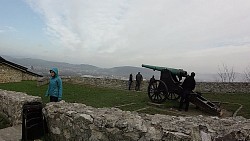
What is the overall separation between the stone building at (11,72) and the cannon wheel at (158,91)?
17462 mm

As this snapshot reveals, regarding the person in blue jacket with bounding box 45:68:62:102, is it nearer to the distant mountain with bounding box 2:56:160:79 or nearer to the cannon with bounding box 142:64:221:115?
the cannon with bounding box 142:64:221:115

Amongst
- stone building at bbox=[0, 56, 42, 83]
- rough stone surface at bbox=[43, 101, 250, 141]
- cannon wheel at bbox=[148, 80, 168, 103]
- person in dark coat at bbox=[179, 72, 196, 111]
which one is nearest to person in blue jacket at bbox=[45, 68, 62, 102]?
rough stone surface at bbox=[43, 101, 250, 141]

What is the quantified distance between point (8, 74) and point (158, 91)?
18.3 meters

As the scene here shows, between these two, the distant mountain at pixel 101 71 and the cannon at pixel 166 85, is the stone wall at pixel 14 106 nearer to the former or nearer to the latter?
the cannon at pixel 166 85

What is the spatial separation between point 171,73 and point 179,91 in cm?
115

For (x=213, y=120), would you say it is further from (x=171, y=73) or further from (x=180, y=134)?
(x=171, y=73)

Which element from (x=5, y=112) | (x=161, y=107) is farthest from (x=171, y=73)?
(x=5, y=112)

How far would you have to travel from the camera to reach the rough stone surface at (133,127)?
3610 mm

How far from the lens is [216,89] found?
20.2 meters

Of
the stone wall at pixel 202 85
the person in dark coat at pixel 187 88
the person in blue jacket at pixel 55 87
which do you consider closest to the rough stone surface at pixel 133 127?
the person in blue jacket at pixel 55 87

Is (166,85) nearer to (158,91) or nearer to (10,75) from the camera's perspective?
(158,91)

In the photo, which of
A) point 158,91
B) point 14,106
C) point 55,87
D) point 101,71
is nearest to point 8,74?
point 158,91

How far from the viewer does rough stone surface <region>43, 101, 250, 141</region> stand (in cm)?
361

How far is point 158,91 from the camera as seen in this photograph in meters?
12.8
